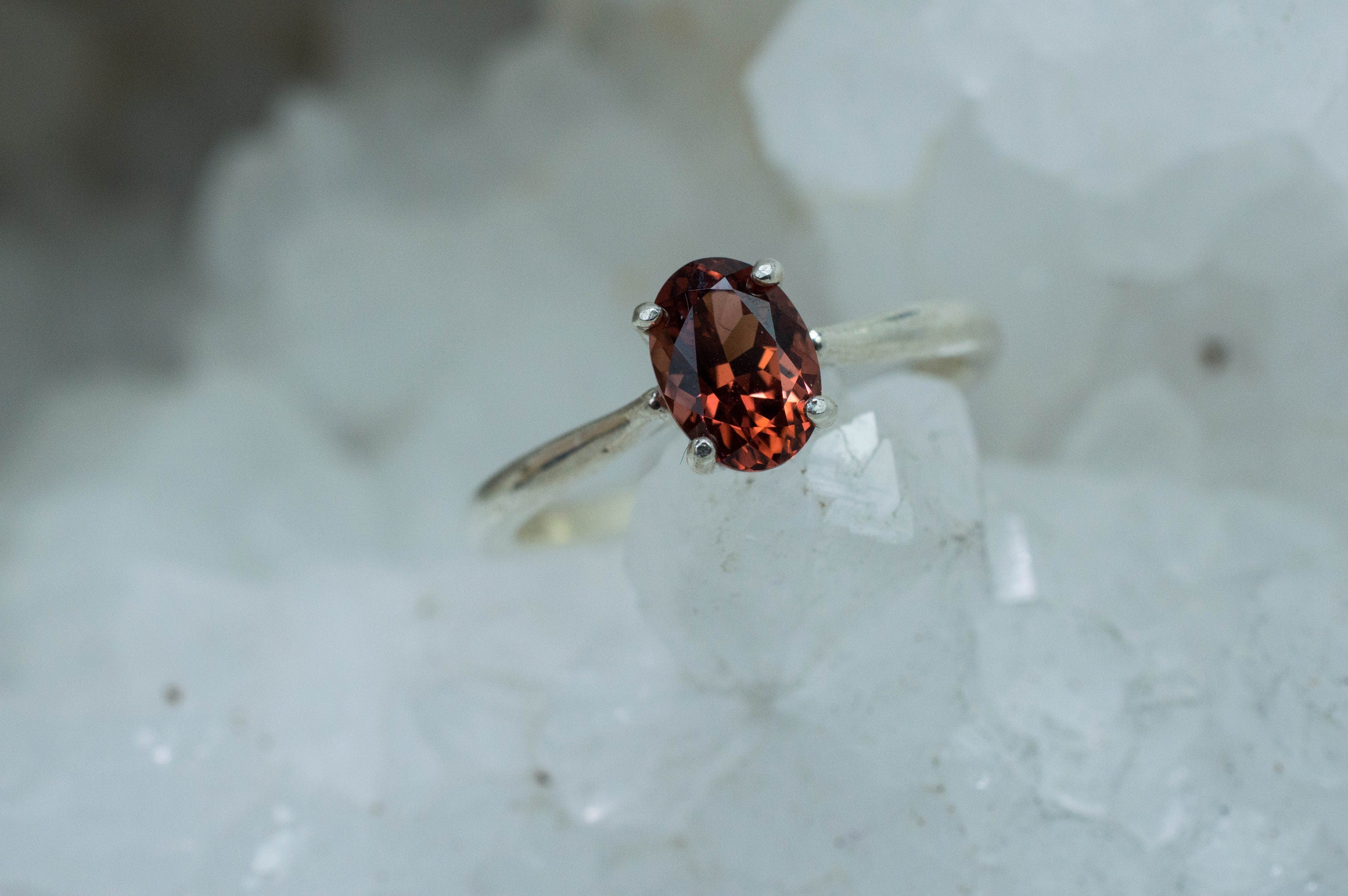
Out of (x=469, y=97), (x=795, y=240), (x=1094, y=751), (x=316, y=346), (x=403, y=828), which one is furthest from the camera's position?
(x=469, y=97)

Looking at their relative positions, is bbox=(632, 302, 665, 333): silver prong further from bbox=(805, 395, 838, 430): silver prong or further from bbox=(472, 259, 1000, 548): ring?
bbox=(805, 395, 838, 430): silver prong

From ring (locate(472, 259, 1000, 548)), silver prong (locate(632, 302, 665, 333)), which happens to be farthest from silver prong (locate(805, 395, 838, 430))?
silver prong (locate(632, 302, 665, 333))

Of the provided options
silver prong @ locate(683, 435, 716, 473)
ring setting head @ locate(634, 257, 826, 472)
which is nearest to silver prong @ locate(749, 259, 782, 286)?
ring setting head @ locate(634, 257, 826, 472)

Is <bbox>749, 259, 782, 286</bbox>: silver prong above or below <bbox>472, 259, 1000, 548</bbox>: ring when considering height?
above

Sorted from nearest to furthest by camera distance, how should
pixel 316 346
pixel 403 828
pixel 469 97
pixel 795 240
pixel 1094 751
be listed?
pixel 1094 751 < pixel 403 828 < pixel 795 240 < pixel 316 346 < pixel 469 97

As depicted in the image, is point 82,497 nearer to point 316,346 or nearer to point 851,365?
point 316,346

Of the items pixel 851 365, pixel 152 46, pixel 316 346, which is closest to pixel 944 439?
pixel 851 365

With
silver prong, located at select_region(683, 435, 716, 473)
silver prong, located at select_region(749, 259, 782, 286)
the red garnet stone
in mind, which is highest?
silver prong, located at select_region(749, 259, 782, 286)
